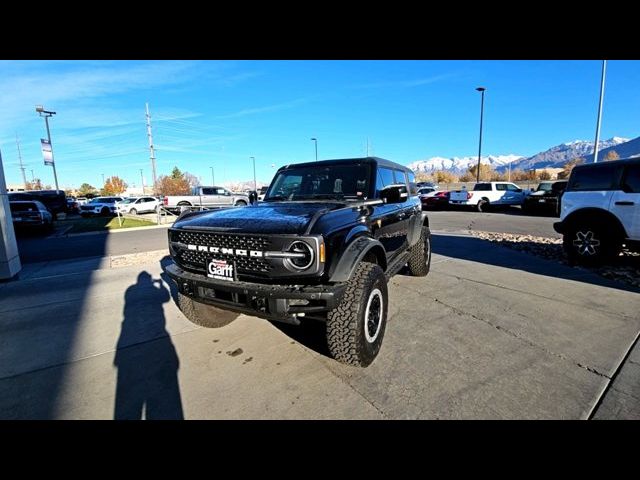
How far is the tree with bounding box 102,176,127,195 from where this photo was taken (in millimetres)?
79488

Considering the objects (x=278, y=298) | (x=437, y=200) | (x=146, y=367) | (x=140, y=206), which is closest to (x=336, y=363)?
(x=278, y=298)

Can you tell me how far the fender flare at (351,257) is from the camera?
7.83 ft

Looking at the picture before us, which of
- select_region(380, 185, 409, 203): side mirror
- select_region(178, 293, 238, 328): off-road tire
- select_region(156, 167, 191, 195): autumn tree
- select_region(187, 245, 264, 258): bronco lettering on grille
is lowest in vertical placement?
select_region(178, 293, 238, 328): off-road tire

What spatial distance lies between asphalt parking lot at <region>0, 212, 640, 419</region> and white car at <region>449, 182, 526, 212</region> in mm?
15347

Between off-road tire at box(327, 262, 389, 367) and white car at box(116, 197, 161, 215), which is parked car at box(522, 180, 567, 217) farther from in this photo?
white car at box(116, 197, 161, 215)

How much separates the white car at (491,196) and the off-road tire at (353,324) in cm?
1866

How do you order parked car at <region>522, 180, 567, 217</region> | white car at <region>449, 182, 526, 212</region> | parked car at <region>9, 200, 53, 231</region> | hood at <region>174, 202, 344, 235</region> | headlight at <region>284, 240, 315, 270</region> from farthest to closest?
white car at <region>449, 182, 526, 212</region>, parked car at <region>522, 180, 567, 217</region>, parked car at <region>9, 200, 53, 231</region>, hood at <region>174, 202, 344, 235</region>, headlight at <region>284, 240, 315, 270</region>

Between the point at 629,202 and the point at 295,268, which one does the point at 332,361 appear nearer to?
the point at 295,268

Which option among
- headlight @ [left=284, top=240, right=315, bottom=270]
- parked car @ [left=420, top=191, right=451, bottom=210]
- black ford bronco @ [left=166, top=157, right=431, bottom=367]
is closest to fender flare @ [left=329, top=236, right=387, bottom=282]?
black ford bronco @ [left=166, top=157, right=431, bottom=367]

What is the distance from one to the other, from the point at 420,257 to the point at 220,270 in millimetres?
3649

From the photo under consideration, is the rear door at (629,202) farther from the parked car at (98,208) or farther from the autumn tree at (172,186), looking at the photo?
the autumn tree at (172,186)

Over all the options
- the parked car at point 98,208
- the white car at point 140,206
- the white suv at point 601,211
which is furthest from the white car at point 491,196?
the parked car at point 98,208
